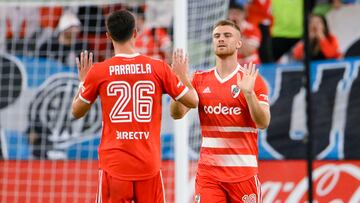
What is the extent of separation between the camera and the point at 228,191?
25.5 feet

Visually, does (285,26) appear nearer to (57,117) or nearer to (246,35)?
(246,35)

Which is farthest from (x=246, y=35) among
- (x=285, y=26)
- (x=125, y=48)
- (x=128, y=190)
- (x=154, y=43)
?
(x=128, y=190)

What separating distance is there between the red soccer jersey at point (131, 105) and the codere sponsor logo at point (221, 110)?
2.09 ft

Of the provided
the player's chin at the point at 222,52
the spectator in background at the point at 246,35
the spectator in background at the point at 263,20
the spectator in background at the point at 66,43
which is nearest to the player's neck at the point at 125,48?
the player's chin at the point at 222,52

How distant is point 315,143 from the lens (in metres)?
11.2

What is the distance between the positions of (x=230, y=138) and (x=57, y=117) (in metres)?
4.20

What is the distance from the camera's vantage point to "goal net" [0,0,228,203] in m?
11.4

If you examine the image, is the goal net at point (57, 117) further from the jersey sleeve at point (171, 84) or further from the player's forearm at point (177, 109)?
the jersey sleeve at point (171, 84)

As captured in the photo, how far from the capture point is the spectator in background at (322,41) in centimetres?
1277

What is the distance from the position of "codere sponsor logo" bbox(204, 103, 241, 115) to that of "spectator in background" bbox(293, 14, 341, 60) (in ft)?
16.9

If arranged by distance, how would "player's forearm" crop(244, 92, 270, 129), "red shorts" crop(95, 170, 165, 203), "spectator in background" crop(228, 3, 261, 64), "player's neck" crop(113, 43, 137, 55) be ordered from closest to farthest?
"red shorts" crop(95, 170, 165, 203)
"player's neck" crop(113, 43, 137, 55)
"player's forearm" crop(244, 92, 270, 129)
"spectator in background" crop(228, 3, 261, 64)

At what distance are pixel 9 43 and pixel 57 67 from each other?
97 centimetres

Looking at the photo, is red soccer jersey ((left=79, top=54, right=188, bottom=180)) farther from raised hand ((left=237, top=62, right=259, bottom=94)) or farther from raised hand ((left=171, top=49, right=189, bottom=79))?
raised hand ((left=237, top=62, right=259, bottom=94))

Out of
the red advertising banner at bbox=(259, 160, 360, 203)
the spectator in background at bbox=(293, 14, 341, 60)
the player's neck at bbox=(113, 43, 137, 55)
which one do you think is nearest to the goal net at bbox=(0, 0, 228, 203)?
the red advertising banner at bbox=(259, 160, 360, 203)
